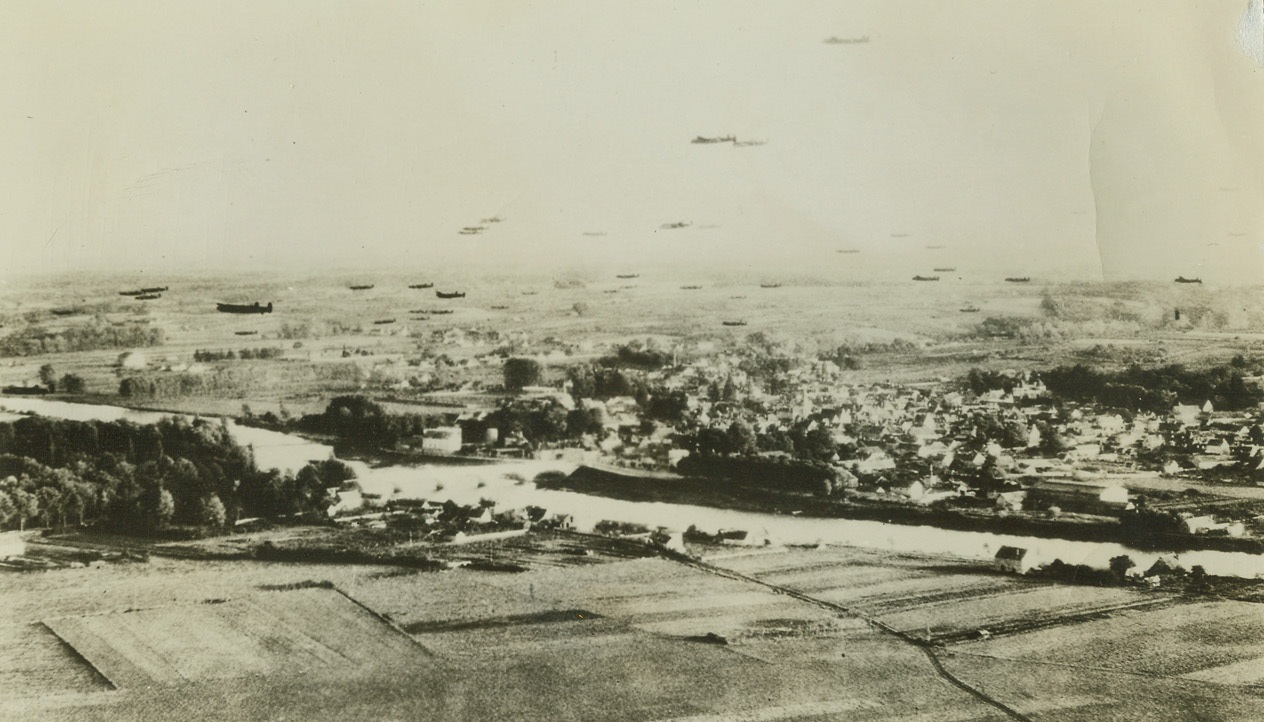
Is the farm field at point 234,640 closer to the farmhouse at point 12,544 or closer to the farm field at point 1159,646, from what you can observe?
the farmhouse at point 12,544

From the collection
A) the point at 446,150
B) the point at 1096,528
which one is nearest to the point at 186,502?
the point at 446,150

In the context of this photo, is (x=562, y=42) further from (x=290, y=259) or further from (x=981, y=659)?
(x=981, y=659)

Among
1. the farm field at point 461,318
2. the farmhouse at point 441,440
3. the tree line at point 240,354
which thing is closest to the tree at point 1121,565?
the farm field at point 461,318

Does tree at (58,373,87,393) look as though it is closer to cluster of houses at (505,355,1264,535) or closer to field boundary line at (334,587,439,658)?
field boundary line at (334,587,439,658)

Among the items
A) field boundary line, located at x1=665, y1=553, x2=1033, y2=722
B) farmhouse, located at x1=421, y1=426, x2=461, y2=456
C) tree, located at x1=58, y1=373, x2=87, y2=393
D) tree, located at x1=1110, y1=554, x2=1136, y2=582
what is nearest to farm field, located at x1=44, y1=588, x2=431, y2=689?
farmhouse, located at x1=421, y1=426, x2=461, y2=456

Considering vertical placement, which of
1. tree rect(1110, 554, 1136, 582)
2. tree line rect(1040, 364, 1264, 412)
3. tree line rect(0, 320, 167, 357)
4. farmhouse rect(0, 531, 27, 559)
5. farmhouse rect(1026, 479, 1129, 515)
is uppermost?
→ tree line rect(0, 320, 167, 357)

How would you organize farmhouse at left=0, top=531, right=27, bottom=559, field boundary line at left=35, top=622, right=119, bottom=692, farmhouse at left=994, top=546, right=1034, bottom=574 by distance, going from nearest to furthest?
field boundary line at left=35, top=622, right=119, bottom=692
farmhouse at left=0, top=531, right=27, bottom=559
farmhouse at left=994, top=546, right=1034, bottom=574

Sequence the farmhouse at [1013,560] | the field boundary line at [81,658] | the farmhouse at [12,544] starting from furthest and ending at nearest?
the farmhouse at [1013,560] < the farmhouse at [12,544] < the field boundary line at [81,658]
